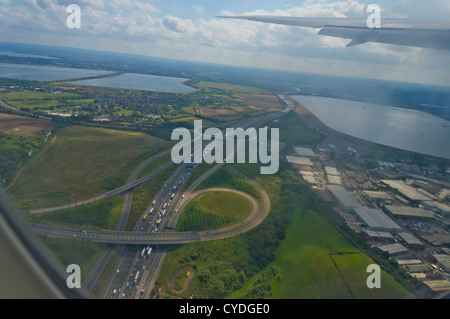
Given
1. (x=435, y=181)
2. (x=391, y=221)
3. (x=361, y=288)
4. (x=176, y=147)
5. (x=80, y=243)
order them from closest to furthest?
(x=361, y=288) → (x=80, y=243) → (x=391, y=221) → (x=435, y=181) → (x=176, y=147)

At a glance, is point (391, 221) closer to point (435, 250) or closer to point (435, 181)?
point (435, 250)

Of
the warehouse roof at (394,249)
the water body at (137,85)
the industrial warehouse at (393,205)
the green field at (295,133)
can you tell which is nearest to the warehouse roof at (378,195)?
the industrial warehouse at (393,205)

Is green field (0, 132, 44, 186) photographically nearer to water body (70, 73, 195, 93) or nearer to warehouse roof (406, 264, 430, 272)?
warehouse roof (406, 264, 430, 272)

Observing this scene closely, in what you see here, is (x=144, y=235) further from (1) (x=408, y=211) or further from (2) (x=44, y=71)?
(2) (x=44, y=71)

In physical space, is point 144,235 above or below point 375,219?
below

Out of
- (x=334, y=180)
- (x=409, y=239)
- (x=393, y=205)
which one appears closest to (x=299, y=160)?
(x=334, y=180)

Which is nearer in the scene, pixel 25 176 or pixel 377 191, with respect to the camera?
pixel 25 176
